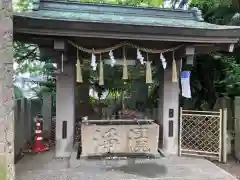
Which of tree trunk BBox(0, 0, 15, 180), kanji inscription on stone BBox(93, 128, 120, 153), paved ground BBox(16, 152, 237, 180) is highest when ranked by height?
tree trunk BBox(0, 0, 15, 180)

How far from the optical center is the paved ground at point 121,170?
17.7 feet

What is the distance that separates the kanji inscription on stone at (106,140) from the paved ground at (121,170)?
0.38m

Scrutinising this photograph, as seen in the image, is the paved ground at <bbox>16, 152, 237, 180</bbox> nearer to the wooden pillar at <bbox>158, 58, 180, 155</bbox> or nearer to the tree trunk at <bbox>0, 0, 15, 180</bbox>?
the wooden pillar at <bbox>158, 58, 180, 155</bbox>

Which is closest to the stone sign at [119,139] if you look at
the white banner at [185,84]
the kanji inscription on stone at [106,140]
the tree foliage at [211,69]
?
the kanji inscription on stone at [106,140]

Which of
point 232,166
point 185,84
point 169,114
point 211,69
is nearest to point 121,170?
point 169,114

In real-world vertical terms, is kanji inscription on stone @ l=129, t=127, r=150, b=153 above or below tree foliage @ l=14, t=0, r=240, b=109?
below

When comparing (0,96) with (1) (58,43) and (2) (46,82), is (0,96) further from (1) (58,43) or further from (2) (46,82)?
(2) (46,82)

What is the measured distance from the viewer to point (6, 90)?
356 centimetres

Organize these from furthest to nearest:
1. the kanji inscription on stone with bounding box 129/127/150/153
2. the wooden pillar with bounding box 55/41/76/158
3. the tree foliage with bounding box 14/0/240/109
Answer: the tree foliage with bounding box 14/0/240/109
the wooden pillar with bounding box 55/41/76/158
the kanji inscription on stone with bounding box 129/127/150/153

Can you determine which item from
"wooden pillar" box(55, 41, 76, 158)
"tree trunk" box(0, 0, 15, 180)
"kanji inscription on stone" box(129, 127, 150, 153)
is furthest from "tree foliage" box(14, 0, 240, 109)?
"tree trunk" box(0, 0, 15, 180)

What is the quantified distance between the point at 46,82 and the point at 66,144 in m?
5.41

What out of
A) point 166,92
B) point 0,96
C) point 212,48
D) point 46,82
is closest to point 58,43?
point 0,96

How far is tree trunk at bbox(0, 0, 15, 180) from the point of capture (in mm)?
3502

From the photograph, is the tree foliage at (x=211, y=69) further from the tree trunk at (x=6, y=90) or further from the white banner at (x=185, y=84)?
the tree trunk at (x=6, y=90)
